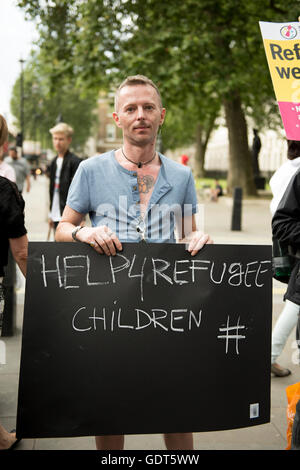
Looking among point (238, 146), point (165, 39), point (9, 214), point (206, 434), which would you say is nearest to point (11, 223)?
point (9, 214)

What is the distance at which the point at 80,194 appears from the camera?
2.60m

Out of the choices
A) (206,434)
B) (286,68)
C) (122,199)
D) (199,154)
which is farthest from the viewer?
(199,154)

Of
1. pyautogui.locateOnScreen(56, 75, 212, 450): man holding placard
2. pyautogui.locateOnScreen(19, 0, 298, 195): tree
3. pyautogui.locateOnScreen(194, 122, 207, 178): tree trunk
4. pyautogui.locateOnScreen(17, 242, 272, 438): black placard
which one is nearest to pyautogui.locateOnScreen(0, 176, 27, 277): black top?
pyautogui.locateOnScreen(56, 75, 212, 450): man holding placard

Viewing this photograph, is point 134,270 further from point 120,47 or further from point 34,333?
point 120,47

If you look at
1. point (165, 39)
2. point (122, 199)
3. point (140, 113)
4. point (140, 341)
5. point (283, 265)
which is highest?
point (165, 39)

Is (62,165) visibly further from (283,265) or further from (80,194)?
(80,194)

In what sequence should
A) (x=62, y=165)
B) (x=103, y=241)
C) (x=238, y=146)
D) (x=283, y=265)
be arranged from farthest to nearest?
(x=238, y=146), (x=62, y=165), (x=283, y=265), (x=103, y=241)

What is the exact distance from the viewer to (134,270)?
2301 mm

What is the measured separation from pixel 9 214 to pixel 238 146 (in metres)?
19.7

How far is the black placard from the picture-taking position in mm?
2260

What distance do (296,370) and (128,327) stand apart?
2.80 metres

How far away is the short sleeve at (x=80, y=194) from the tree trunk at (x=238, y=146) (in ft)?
64.2

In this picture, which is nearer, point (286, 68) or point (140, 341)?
point (140, 341)

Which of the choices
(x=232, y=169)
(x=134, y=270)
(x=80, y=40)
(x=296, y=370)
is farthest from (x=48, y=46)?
(x=134, y=270)
